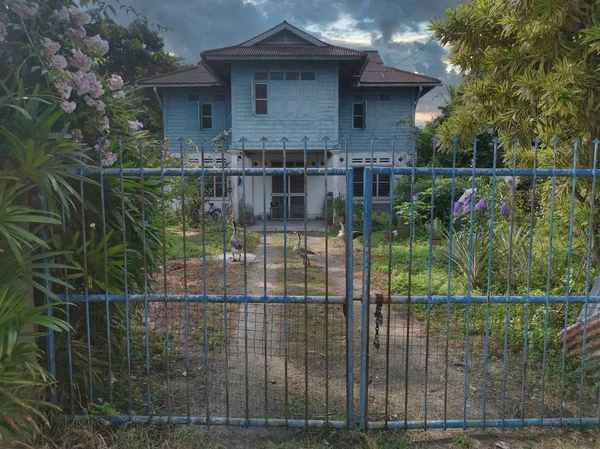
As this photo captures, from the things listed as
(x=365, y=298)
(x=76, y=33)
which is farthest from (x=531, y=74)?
(x=76, y=33)

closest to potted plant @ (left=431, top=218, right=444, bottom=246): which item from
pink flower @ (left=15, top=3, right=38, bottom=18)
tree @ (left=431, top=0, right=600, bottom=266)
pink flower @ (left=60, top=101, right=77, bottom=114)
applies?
tree @ (left=431, top=0, right=600, bottom=266)

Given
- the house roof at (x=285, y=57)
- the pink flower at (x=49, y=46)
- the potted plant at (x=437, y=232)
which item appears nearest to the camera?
the pink flower at (x=49, y=46)

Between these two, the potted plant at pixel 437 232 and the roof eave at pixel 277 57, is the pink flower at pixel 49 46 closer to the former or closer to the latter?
the potted plant at pixel 437 232

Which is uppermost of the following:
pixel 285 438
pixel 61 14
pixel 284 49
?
pixel 284 49

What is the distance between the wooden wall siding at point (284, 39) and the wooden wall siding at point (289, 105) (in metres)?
1.09

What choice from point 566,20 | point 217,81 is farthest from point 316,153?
point 566,20

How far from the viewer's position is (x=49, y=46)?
313 centimetres

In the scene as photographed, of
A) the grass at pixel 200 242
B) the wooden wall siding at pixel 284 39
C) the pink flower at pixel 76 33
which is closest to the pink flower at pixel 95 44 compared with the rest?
the pink flower at pixel 76 33

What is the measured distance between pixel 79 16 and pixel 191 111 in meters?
16.4

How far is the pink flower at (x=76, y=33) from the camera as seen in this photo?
337 cm

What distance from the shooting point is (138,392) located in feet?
13.2

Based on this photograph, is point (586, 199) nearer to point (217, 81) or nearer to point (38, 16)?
point (38, 16)

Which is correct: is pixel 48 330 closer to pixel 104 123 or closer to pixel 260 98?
pixel 104 123

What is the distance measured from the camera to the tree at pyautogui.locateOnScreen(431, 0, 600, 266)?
156 inches
